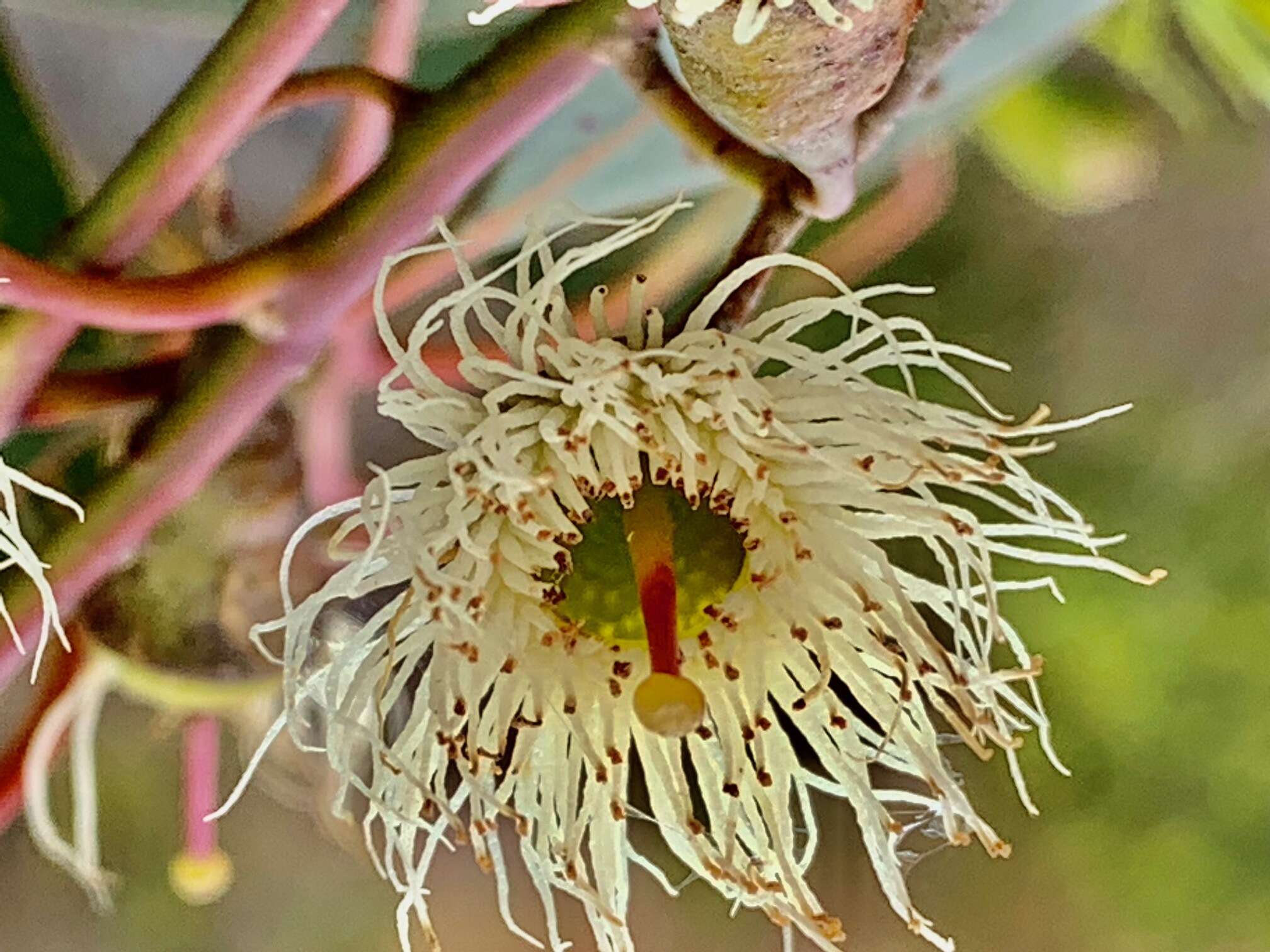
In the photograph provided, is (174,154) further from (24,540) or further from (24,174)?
(24,174)

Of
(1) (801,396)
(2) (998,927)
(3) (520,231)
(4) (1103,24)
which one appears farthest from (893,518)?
(2) (998,927)

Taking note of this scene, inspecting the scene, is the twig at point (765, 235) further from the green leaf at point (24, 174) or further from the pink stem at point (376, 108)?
the green leaf at point (24, 174)

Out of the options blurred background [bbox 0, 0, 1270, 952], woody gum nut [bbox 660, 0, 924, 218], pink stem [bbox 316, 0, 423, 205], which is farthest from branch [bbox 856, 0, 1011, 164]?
blurred background [bbox 0, 0, 1270, 952]

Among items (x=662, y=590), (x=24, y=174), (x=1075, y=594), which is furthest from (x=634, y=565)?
(x=1075, y=594)

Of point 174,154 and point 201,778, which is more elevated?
point 174,154

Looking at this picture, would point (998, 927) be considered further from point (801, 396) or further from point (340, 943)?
point (801, 396)
